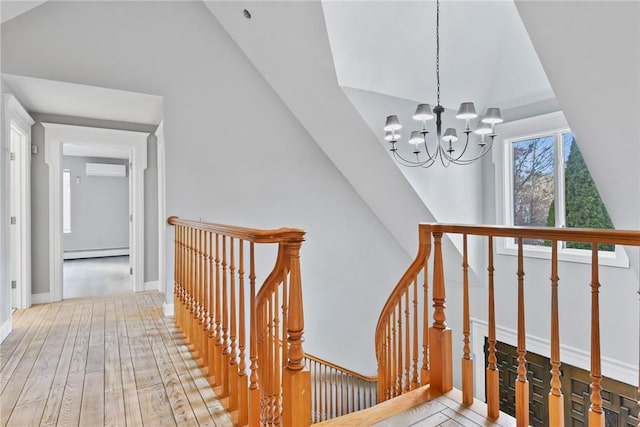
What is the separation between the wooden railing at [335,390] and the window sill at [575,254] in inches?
99.3

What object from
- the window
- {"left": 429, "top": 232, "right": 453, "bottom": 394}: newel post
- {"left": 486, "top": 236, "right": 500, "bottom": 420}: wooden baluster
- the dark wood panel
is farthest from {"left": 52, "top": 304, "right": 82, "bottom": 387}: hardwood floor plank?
the window

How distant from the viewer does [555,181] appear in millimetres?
3936

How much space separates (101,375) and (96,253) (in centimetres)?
651

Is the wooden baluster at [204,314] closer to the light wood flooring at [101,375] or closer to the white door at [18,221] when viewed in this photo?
the light wood flooring at [101,375]

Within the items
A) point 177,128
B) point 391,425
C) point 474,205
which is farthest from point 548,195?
point 177,128

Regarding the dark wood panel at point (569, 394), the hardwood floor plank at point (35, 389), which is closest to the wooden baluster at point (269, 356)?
the hardwood floor plank at point (35, 389)

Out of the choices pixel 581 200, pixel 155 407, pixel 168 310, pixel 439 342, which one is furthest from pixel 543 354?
pixel 168 310

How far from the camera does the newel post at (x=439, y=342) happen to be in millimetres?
1866

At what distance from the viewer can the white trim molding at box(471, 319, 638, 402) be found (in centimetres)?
330

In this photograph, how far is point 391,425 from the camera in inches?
63.4

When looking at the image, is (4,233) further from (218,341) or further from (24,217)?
(218,341)

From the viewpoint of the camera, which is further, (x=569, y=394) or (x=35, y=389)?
(x=569, y=394)

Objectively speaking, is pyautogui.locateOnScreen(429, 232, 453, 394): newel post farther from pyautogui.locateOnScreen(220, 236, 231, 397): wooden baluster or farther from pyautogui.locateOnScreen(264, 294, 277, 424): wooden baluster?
pyautogui.locateOnScreen(220, 236, 231, 397): wooden baluster

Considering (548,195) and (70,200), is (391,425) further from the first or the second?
(70,200)
